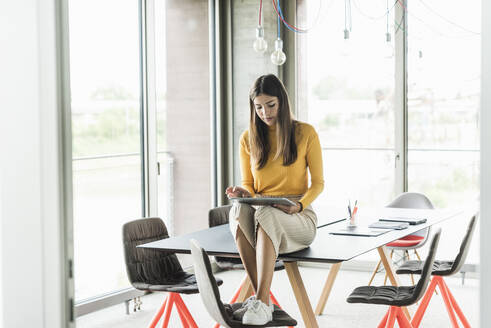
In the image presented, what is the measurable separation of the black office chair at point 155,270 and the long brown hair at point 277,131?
76cm

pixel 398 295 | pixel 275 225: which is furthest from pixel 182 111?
pixel 398 295

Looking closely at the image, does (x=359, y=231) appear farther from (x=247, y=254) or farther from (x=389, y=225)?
(x=247, y=254)

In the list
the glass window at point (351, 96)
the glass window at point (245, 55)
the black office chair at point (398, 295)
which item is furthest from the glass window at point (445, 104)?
the black office chair at point (398, 295)

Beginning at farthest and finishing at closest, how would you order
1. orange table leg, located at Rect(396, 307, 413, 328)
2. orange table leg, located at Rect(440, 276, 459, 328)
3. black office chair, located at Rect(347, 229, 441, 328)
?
orange table leg, located at Rect(440, 276, 459, 328), orange table leg, located at Rect(396, 307, 413, 328), black office chair, located at Rect(347, 229, 441, 328)

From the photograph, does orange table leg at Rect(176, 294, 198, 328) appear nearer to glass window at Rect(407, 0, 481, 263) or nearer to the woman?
the woman

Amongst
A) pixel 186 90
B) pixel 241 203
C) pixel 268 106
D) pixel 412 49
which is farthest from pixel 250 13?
pixel 241 203

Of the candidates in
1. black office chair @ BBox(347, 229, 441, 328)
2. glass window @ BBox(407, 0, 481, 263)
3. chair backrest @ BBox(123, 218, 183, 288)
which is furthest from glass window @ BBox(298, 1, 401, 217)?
black office chair @ BBox(347, 229, 441, 328)

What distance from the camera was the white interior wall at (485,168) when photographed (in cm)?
124

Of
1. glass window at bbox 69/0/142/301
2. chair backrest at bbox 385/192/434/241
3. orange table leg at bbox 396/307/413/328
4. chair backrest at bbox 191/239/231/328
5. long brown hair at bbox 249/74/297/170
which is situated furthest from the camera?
chair backrest at bbox 385/192/434/241

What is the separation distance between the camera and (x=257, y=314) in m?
2.60

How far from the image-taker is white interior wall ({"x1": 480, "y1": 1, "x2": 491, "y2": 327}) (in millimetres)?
1240

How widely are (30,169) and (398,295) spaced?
2.14 meters

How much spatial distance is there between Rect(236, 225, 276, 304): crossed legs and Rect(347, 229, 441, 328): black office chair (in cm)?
49

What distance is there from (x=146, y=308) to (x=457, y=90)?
10.7ft
